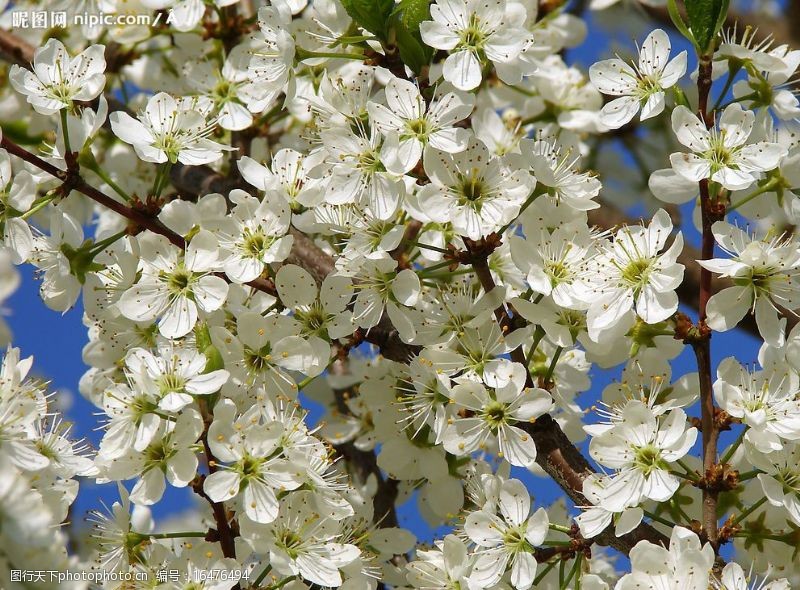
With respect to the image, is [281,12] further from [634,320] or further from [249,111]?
[634,320]

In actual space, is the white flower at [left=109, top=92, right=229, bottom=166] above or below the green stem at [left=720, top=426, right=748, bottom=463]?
above

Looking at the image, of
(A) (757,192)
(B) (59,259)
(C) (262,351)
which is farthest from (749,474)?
(B) (59,259)

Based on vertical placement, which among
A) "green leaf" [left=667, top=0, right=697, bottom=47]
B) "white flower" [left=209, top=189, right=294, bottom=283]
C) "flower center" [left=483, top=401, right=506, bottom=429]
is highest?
"green leaf" [left=667, top=0, right=697, bottom=47]

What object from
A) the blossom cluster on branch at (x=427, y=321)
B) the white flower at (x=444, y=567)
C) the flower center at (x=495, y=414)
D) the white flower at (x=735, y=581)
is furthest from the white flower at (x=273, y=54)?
the white flower at (x=735, y=581)

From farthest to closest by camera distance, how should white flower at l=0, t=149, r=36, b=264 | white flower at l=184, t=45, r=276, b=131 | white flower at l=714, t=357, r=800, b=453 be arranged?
white flower at l=184, t=45, r=276, b=131, white flower at l=0, t=149, r=36, b=264, white flower at l=714, t=357, r=800, b=453

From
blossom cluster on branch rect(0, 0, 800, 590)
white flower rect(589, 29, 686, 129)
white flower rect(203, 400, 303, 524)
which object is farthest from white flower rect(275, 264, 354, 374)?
white flower rect(589, 29, 686, 129)

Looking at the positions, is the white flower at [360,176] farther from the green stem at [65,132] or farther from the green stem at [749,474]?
the green stem at [749,474]

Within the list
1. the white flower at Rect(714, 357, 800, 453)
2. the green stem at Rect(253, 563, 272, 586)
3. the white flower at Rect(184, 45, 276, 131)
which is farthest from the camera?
the white flower at Rect(184, 45, 276, 131)

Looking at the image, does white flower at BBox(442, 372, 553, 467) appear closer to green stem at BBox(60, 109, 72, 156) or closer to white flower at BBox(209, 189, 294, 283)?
white flower at BBox(209, 189, 294, 283)
